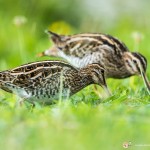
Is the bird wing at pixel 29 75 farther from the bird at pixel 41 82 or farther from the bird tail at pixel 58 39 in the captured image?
the bird tail at pixel 58 39

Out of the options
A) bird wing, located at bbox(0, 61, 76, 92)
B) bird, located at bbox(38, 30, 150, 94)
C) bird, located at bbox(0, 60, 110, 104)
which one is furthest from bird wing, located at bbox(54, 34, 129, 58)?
bird wing, located at bbox(0, 61, 76, 92)

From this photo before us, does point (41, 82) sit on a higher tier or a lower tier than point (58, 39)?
lower

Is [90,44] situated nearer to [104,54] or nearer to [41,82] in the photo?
[104,54]

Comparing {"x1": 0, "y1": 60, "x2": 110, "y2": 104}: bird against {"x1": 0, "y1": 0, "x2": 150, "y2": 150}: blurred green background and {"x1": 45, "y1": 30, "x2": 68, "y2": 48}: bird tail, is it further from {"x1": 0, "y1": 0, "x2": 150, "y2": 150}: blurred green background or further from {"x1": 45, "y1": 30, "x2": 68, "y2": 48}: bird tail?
{"x1": 45, "y1": 30, "x2": 68, "y2": 48}: bird tail

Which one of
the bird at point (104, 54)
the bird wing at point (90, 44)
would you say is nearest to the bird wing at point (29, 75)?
the bird at point (104, 54)

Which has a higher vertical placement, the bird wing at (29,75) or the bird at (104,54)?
the bird at (104,54)

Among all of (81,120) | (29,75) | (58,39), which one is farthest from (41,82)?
(58,39)
